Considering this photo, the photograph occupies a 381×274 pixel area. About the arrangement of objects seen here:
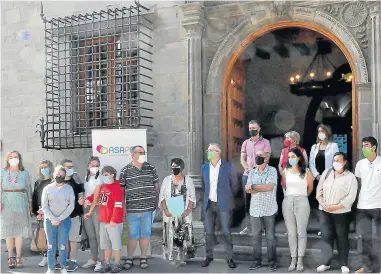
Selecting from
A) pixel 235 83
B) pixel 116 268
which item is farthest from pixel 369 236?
pixel 235 83

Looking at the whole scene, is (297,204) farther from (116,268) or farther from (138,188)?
(116,268)

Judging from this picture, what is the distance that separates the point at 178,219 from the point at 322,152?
2311 millimetres

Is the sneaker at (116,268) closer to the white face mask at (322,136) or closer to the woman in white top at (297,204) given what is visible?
the woman in white top at (297,204)

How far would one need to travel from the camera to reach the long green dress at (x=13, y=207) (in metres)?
8.01

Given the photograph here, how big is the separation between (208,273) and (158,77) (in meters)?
3.73

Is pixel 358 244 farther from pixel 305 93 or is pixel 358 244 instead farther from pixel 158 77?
pixel 305 93

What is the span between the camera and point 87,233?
303 inches

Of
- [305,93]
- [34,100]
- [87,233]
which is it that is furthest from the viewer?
[305,93]

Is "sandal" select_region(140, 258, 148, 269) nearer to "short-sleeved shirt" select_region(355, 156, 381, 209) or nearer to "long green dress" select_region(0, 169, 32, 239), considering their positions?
"long green dress" select_region(0, 169, 32, 239)

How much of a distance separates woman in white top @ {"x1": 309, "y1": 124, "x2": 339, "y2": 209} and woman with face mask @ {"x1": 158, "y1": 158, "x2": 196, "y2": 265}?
1833 millimetres

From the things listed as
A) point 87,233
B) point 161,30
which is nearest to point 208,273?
point 87,233

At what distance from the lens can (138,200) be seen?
751cm

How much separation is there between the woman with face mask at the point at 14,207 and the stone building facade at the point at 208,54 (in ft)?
6.16

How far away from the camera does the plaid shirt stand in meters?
7.21
